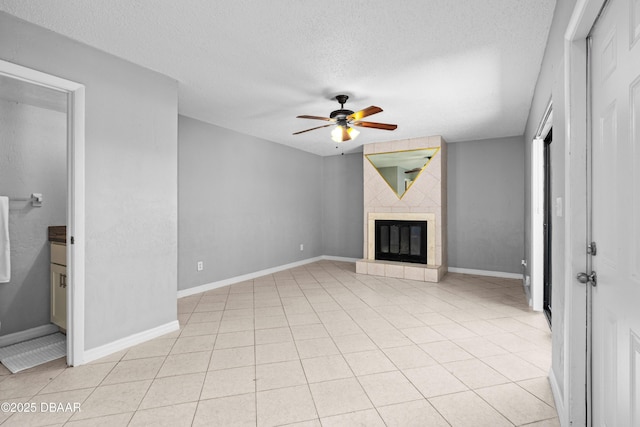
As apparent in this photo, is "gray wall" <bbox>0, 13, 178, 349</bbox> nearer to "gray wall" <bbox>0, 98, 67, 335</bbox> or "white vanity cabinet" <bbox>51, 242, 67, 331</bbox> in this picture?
"white vanity cabinet" <bbox>51, 242, 67, 331</bbox>

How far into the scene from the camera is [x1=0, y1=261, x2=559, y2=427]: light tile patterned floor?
1.78m

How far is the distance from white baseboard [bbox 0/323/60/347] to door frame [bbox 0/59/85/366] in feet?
3.41

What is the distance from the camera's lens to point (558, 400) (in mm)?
1783

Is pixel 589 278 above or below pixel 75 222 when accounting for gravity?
below

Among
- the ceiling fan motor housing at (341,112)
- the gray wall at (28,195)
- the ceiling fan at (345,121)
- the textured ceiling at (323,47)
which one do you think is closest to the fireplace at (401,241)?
the textured ceiling at (323,47)

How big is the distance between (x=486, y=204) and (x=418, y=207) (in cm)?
124

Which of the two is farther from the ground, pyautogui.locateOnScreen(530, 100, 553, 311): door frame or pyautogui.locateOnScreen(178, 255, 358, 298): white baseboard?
pyautogui.locateOnScreen(530, 100, 553, 311): door frame

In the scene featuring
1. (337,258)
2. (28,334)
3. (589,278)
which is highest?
(589,278)

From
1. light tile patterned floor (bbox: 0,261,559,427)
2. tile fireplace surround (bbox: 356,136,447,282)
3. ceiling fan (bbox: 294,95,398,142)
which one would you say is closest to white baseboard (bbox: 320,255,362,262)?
tile fireplace surround (bbox: 356,136,447,282)

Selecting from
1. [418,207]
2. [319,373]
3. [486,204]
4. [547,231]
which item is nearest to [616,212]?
[319,373]

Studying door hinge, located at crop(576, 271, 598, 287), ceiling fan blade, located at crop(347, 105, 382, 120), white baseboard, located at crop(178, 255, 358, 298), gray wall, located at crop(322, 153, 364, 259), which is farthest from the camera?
gray wall, located at crop(322, 153, 364, 259)

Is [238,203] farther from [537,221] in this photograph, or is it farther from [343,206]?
[537,221]

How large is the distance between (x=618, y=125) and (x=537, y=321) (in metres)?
2.77

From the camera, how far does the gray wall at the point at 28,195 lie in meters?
2.93
